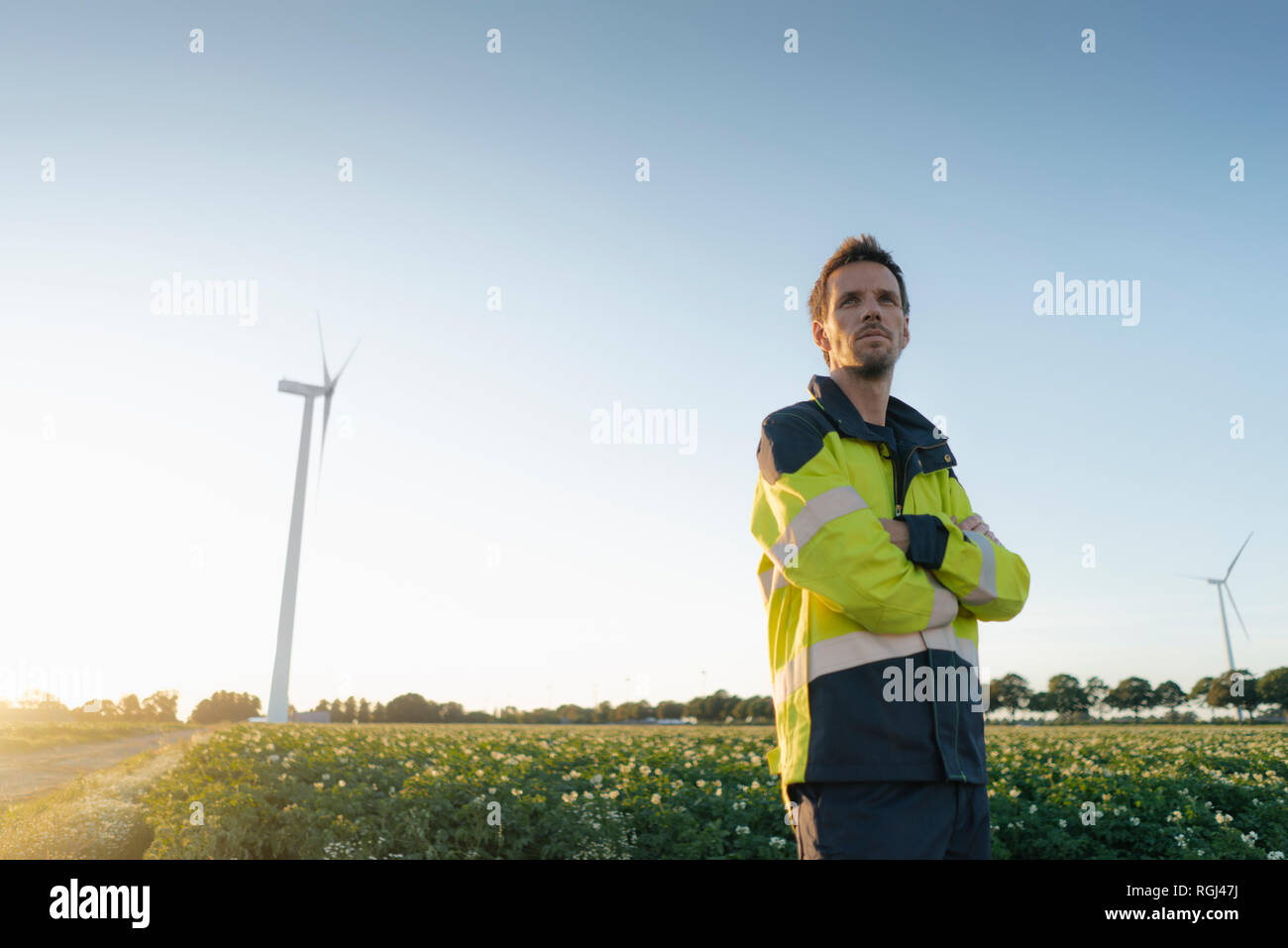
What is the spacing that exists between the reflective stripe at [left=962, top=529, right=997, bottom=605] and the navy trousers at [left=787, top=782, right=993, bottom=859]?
0.58 meters

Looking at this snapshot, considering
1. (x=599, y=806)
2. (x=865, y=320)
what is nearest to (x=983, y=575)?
(x=865, y=320)

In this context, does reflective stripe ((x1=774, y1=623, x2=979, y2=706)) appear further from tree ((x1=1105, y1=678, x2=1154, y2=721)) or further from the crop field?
tree ((x1=1105, y1=678, x2=1154, y2=721))

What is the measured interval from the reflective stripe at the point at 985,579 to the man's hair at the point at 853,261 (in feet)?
2.99

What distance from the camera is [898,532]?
2795 millimetres

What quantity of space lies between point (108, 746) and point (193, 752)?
11.4 metres

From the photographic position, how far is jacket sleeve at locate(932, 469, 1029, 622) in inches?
108

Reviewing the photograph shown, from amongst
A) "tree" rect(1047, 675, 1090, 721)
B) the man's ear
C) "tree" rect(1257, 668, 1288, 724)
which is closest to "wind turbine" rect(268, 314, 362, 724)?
the man's ear

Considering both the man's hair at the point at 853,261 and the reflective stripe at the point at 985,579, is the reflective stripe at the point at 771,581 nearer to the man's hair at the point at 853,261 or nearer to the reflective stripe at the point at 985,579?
the reflective stripe at the point at 985,579

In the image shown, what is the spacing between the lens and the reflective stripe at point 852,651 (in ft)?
8.41

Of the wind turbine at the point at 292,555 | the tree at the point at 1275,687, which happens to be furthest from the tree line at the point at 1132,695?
the wind turbine at the point at 292,555

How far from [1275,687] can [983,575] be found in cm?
5820

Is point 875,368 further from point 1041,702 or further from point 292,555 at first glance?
point 1041,702
